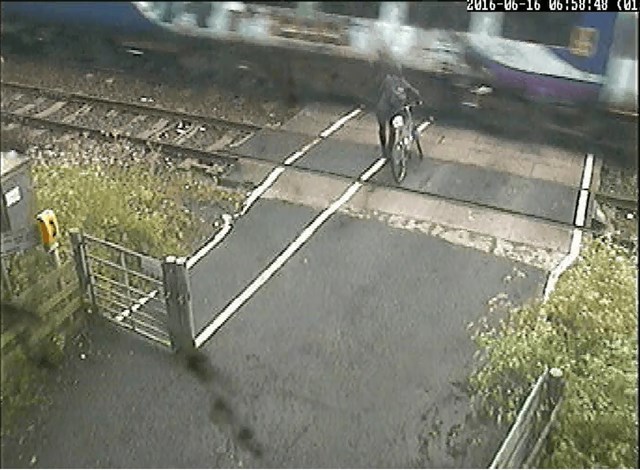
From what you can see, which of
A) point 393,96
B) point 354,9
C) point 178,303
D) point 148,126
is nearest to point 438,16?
point 354,9

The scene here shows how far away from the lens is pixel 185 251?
3039 millimetres

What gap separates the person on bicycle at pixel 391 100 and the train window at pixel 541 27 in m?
0.52

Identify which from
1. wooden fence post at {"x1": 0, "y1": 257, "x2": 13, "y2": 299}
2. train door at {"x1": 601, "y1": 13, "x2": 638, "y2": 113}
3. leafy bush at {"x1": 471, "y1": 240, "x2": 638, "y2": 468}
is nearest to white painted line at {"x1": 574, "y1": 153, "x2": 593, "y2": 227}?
leafy bush at {"x1": 471, "y1": 240, "x2": 638, "y2": 468}

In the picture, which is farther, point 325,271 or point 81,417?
point 325,271

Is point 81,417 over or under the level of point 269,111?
under

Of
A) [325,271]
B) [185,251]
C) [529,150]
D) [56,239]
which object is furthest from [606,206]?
[56,239]

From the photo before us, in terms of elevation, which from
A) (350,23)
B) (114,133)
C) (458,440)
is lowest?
(458,440)

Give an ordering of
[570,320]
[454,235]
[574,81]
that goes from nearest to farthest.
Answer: [574,81] < [570,320] < [454,235]

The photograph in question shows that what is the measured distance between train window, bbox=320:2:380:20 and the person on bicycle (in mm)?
466

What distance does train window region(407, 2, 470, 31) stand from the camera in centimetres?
185

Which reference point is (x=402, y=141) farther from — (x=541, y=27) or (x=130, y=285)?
(x=541, y=27)

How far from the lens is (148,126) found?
3.75 m

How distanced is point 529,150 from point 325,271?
93 cm

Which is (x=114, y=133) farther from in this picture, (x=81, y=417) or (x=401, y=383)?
(x=401, y=383)
